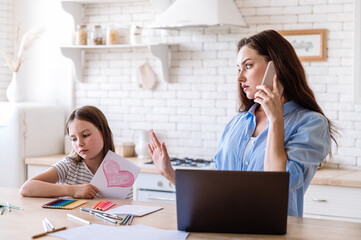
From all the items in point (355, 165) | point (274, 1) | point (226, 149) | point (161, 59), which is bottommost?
point (355, 165)

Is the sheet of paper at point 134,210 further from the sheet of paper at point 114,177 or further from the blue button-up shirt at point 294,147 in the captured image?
the blue button-up shirt at point 294,147

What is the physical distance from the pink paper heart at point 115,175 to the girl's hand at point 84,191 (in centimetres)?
8

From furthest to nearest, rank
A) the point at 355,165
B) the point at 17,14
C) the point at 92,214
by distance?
the point at 17,14 → the point at 355,165 → the point at 92,214

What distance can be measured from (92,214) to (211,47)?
106 inches

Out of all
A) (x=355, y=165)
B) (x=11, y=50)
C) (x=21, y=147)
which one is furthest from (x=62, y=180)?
(x=11, y=50)

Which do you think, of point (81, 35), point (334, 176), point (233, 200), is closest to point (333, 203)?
point (334, 176)

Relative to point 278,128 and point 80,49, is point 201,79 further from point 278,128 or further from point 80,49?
point 278,128

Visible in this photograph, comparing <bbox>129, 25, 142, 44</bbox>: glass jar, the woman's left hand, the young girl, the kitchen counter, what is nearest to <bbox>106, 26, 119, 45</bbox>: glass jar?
<bbox>129, 25, 142, 44</bbox>: glass jar

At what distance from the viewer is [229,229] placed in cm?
192

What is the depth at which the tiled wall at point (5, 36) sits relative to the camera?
207 inches

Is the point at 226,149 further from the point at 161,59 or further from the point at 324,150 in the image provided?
the point at 161,59

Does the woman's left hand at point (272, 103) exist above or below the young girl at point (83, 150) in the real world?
above

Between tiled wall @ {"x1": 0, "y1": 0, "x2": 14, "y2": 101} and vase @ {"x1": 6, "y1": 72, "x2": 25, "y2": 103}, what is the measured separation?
347mm

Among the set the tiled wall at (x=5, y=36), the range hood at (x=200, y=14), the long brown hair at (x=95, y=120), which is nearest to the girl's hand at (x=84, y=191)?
the long brown hair at (x=95, y=120)
